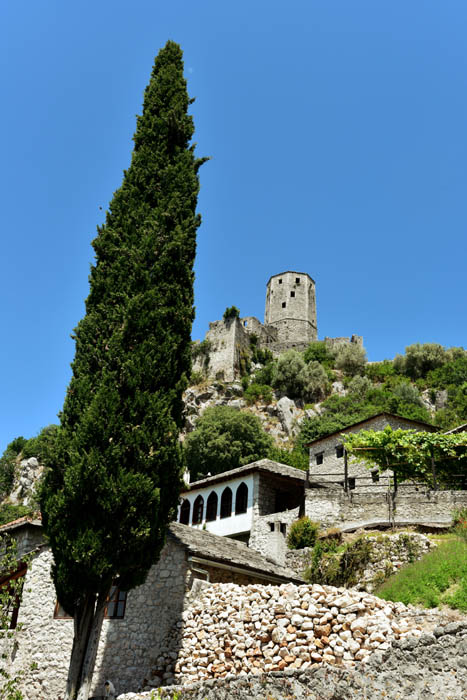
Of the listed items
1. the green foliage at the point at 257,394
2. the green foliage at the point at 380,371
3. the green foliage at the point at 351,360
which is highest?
the green foliage at the point at 351,360

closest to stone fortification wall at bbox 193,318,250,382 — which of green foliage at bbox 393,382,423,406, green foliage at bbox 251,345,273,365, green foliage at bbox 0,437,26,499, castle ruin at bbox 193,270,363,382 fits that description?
castle ruin at bbox 193,270,363,382

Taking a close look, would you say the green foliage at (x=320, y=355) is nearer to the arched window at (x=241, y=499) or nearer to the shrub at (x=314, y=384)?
the shrub at (x=314, y=384)

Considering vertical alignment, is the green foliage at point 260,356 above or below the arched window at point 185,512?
above

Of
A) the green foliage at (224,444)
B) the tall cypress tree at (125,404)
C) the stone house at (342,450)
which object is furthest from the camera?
the green foliage at (224,444)

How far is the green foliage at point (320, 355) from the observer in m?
62.0

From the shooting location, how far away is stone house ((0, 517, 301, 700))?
464 inches

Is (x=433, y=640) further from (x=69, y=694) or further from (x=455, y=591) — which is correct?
(x=69, y=694)

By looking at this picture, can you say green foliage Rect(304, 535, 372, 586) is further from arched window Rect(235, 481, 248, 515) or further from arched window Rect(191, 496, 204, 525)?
arched window Rect(191, 496, 204, 525)

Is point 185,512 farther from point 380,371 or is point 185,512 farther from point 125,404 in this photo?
point 380,371

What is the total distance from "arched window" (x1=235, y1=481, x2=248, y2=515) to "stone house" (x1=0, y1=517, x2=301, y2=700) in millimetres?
8996

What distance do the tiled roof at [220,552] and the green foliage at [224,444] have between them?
22.4 metres

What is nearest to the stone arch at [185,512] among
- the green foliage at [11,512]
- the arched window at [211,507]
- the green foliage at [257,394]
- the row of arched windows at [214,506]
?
the row of arched windows at [214,506]

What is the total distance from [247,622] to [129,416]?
14.9 ft

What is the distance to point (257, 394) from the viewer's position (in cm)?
5559
